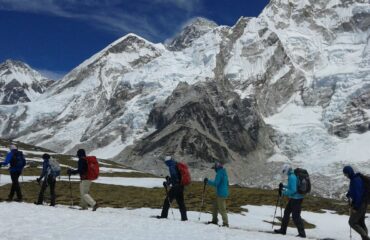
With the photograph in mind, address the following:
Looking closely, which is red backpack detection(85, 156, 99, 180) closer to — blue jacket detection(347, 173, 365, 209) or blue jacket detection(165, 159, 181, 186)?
blue jacket detection(165, 159, 181, 186)

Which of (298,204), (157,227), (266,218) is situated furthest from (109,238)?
(266,218)

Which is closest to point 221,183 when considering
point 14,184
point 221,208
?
point 221,208

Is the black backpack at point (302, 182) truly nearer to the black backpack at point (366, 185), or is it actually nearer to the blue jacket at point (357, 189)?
the blue jacket at point (357, 189)

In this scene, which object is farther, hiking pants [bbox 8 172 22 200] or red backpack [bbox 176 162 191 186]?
hiking pants [bbox 8 172 22 200]

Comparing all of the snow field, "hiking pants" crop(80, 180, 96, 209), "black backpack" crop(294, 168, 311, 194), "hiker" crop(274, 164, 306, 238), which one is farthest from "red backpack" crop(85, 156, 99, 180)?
"black backpack" crop(294, 168, 311, 194)

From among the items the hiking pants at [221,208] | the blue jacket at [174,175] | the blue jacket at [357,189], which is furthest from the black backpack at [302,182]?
the blue jacket at [174,175]

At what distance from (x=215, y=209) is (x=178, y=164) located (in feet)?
9.71

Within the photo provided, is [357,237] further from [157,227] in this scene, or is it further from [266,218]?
[157,227]

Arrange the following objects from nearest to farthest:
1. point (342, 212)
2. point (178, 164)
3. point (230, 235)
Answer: point (230, 235) → point (178, 164) → point (342, 212)

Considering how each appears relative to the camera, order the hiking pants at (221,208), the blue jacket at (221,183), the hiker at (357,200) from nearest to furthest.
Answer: the hiker at (357,200) → the hiking pants at (221,208) → the blue jacket at (221,183)

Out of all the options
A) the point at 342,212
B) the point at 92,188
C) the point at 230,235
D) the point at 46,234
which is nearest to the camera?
the point at 46,234

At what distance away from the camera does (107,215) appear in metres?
26.6

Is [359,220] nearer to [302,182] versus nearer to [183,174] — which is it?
[302,182]

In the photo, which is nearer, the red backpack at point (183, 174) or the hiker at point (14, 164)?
the red backpack at point (183, 174)
